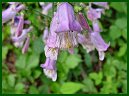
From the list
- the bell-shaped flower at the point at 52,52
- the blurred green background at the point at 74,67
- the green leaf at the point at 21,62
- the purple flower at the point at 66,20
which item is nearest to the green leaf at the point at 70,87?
the blurred green background at the point at 74,67

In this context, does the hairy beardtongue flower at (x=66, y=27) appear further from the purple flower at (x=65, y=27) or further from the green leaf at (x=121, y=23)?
the green leaf at (x=121, y=23)

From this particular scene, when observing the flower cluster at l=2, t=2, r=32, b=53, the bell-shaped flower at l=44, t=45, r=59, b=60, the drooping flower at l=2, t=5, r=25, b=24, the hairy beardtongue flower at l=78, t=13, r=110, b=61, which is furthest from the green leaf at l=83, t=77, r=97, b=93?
the bell-shaped flower at l=44, t=45, r=59, b=60

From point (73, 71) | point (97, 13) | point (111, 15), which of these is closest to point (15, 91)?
point (73, 71)

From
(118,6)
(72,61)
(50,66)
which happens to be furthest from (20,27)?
(118,6)

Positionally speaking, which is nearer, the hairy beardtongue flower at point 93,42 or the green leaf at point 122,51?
the hairy beardtongue flower at point 93,42

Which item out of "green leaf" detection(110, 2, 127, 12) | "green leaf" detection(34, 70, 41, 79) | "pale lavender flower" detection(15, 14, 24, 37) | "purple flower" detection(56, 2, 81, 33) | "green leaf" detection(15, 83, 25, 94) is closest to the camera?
"purple flower" detection(56, 2, 81, 33)

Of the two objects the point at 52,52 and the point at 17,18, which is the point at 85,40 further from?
the point at 17,18

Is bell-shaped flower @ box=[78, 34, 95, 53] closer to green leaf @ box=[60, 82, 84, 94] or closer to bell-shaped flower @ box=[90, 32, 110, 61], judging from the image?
bell-shaped flower @ box=[90, 32, 110, 61]
